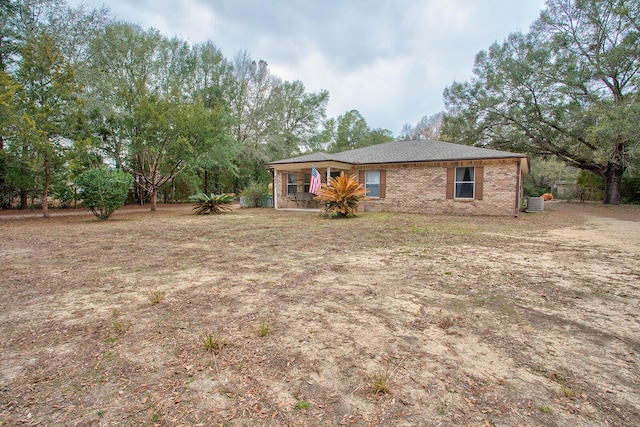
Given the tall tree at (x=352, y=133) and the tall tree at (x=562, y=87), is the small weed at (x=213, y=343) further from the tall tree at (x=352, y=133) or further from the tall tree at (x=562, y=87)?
the tall tree at (x=352, y=133)

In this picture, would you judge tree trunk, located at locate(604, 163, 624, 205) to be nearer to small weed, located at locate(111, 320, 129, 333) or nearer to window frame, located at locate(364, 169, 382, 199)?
window frame, located at locate(364, 169, 382, 199)

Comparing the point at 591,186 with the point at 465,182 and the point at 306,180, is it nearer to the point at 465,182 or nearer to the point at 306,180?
the point at 465,182

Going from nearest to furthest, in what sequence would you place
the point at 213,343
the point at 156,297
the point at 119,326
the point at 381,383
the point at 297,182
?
the point at 381,383 < the point at 213,343 < the point at 119,326 < the point at 156,297 < the point at 297,182

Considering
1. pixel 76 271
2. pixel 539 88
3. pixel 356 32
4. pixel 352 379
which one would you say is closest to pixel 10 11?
pixel 356 32

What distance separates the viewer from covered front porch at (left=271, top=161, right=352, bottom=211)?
50.9 feet

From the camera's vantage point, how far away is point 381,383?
1.83m

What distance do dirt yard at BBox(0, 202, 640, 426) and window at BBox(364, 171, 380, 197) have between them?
9942 millimetres

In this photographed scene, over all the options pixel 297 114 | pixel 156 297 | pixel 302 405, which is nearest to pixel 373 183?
pixel 156 297

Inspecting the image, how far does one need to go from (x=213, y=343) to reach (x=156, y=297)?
131 cm

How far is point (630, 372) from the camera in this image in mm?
2000

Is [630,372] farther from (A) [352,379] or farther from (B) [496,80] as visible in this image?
(B) [496,80]

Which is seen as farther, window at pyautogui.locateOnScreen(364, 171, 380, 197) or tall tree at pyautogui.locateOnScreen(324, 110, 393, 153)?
tall tree at pyautogui.locateOnScreen(324, 110, 393, 153)

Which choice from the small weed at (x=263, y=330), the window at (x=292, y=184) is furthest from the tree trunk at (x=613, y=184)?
the small weed at (x=263, y=330)

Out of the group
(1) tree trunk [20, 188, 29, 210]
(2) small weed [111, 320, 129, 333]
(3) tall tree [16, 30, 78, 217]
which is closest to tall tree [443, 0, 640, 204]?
(2) small weed [111, 320, 129, 333]
